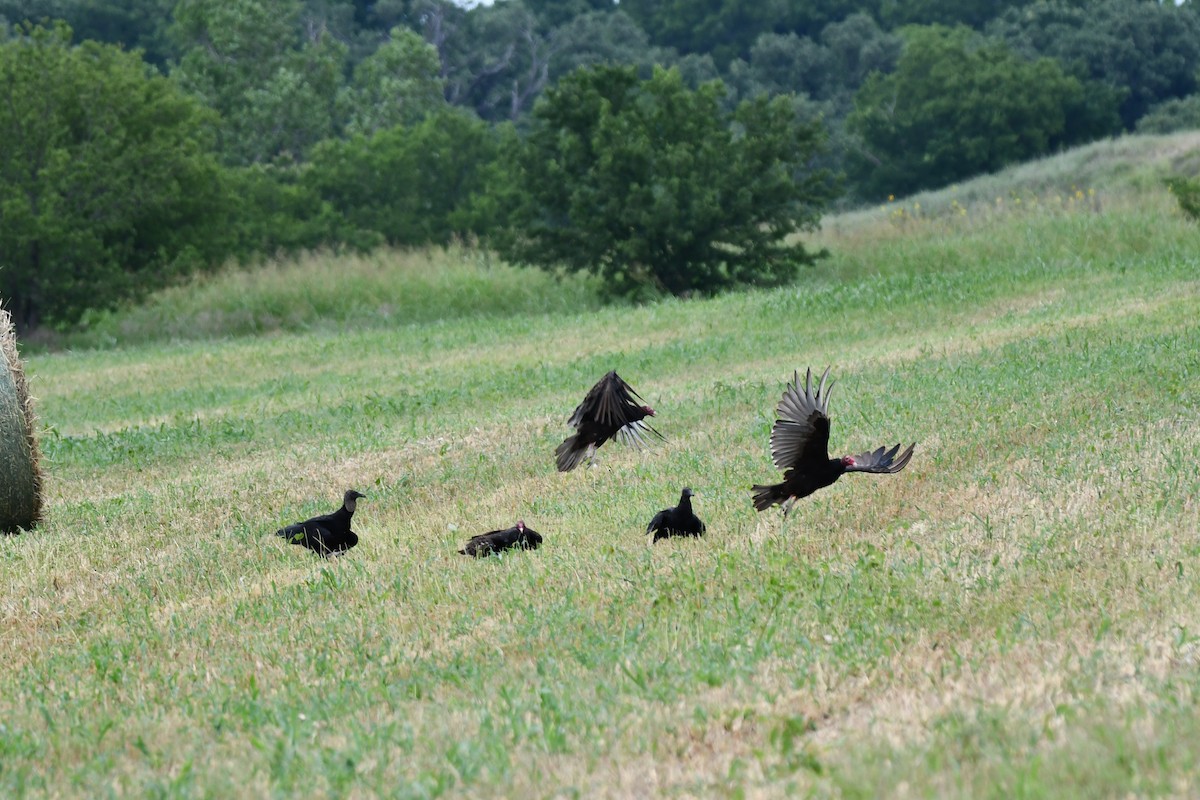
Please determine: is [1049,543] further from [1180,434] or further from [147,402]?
[147,402]

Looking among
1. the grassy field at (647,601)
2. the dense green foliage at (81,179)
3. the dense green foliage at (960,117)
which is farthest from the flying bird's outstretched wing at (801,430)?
the dense green foliage at (960,117)

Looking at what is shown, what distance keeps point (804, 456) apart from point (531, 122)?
2747cm

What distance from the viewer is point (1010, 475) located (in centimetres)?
922

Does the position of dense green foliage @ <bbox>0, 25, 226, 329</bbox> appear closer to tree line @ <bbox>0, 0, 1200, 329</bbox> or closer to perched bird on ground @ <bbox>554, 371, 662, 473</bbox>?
tree line @ <bbox>0, 0, 1200, 329</bbox>

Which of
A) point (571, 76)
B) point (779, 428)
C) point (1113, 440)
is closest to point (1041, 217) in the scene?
point (571, 76)

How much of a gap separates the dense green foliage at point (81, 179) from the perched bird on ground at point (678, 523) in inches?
881

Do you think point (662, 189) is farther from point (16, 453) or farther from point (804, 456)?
point (804, 456)

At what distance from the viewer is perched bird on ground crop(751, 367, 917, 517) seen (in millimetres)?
8336

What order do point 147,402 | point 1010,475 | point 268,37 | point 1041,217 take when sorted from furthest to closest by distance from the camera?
point 268,37 → point 1041,217 → point 147,402 → point 1010,475

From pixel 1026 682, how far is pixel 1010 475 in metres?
4.06

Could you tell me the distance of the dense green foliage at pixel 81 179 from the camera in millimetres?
28406

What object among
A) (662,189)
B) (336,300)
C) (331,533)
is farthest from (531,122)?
(331,533)

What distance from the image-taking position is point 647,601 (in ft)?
23.3

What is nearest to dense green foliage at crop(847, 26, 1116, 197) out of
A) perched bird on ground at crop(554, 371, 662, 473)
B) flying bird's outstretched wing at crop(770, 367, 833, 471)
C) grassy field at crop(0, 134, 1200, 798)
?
grassy field at crop(0, 134, 1200, 798)
